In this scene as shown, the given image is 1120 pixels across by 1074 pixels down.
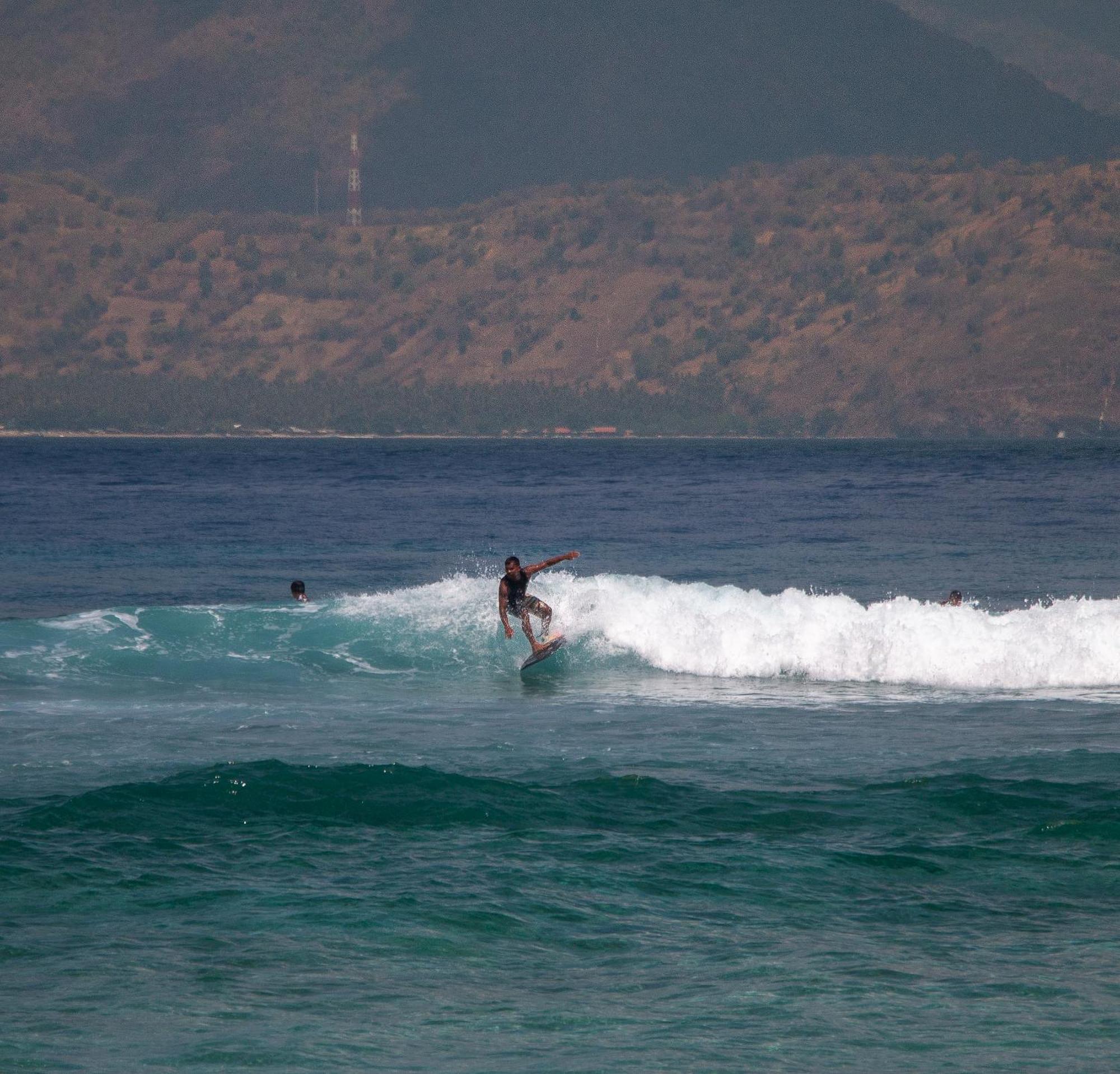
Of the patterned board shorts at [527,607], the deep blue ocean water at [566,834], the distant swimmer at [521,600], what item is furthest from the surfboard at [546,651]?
the patterned board shorts at [527,607]

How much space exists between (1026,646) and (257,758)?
39.7 feet

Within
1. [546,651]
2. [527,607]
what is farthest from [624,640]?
[527,607]

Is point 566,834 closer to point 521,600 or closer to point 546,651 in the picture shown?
point 546,651

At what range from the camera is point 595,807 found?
51.6ft

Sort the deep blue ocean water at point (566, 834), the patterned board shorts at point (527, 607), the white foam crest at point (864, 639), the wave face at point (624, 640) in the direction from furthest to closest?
the patterned board shorts at point (527, 607), the wave face at point (624, 640), the white foam crest at point (864, 639), the deep blue ocean water at point (566, 834)

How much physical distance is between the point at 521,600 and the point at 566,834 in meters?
11.1

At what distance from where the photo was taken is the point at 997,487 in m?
91.6

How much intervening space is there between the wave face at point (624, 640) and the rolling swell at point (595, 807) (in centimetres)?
758

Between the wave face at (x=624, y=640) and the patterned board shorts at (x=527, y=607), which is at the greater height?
the patterned board shorts at (x=527, y=607)

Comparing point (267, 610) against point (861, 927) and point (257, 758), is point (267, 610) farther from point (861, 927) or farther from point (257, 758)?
point (861, 927)

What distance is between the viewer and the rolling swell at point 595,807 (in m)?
14.9

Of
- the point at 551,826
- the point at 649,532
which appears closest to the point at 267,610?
the point at 551,826

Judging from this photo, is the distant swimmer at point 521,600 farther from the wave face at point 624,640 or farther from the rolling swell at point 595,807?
the rolling swell at point 595,807

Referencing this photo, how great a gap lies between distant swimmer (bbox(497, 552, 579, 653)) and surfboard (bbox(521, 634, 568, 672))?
6 cm
